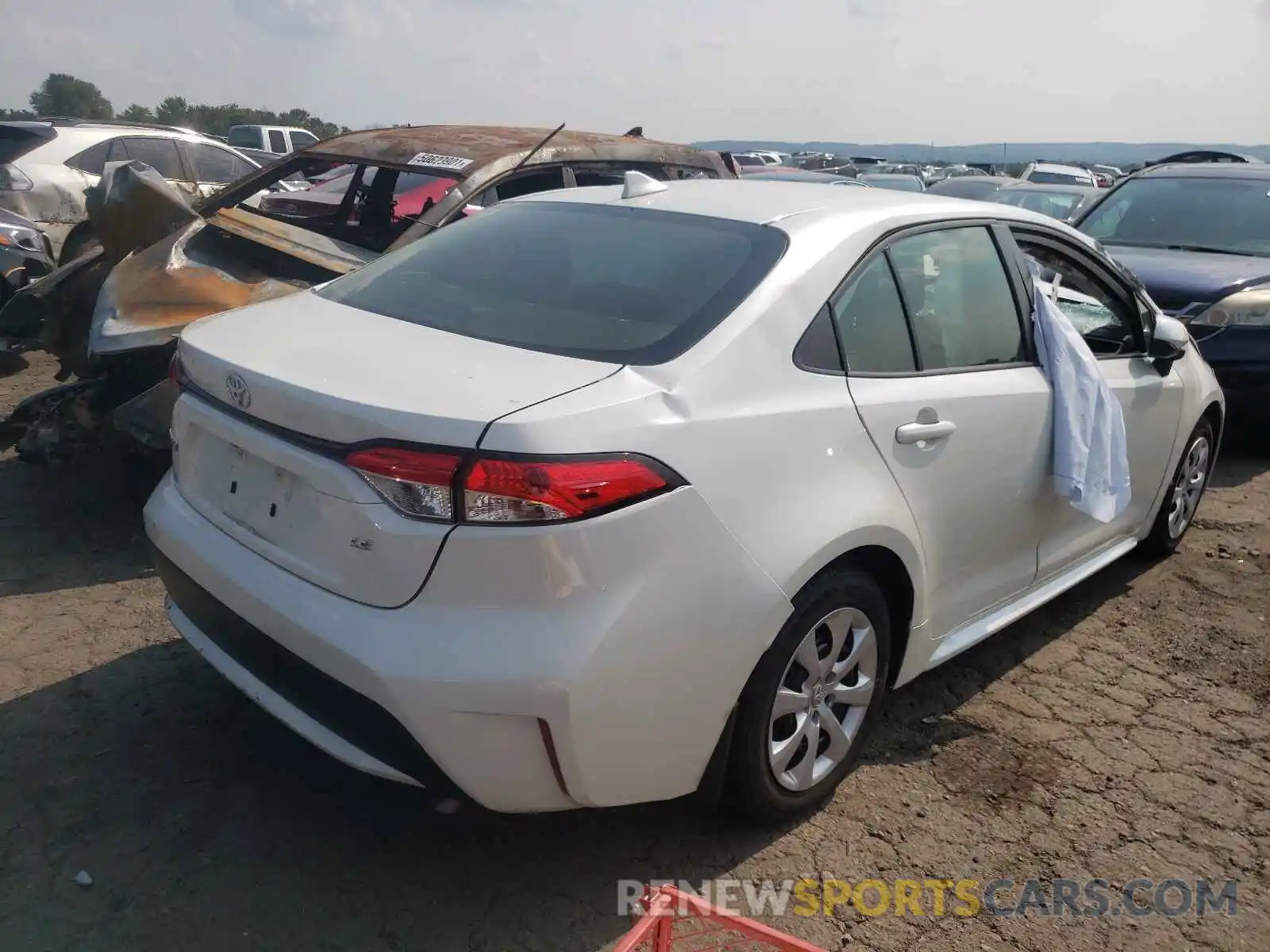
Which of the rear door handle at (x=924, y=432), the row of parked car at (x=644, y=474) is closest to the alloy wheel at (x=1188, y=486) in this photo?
the row of parked car at (x=644, y=474)

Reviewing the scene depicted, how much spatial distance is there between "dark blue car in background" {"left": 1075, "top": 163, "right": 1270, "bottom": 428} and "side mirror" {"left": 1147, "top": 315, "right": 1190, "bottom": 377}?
8.36ft

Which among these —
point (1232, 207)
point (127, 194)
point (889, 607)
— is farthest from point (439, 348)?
point (1232, 207)

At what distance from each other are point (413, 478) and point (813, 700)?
1.25 meters

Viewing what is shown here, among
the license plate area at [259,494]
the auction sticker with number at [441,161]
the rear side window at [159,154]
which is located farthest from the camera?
the rear side window at [159,154]

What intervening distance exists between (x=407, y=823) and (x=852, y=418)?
5.12 ft

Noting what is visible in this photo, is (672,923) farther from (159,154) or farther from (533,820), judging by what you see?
(159,154)

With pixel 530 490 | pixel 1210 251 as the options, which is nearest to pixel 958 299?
pixel 530 490

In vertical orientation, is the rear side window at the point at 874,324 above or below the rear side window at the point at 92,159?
above

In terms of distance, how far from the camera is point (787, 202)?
10.4 ft

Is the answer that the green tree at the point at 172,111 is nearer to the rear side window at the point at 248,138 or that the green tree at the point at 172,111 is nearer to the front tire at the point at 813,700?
the rear side window at the point at 248,138

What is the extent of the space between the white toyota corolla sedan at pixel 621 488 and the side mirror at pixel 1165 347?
1.01 metres

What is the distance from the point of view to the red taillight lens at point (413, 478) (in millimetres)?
2115

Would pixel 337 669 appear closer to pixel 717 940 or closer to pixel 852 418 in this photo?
pixel 717 940

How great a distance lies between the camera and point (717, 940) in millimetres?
2256
